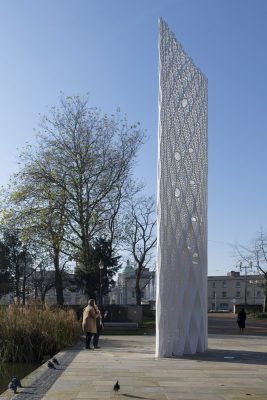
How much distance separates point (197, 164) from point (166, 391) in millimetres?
9365

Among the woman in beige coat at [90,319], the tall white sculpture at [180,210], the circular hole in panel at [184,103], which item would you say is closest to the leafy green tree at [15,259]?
the woman in beige coat at [90,319]

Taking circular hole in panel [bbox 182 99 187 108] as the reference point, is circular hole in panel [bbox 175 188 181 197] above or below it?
below

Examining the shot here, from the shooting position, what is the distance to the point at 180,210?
1631cm

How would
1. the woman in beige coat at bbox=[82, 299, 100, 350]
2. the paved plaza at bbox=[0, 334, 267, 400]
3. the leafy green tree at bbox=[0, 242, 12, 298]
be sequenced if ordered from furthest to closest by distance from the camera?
the leafy green tree at bbox=[0, 242, 12, 298], the woman in beige coat at bbox=[82, 299, 100, 350], the paved plaza at bbox=[0, 334, 267, 400]

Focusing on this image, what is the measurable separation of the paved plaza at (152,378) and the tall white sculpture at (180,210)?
103 cm

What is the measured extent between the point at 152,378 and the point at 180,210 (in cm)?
638

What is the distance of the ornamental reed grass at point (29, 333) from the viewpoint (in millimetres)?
15625

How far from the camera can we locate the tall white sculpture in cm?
1552

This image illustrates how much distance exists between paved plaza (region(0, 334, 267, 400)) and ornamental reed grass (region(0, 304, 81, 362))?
94 centimetres

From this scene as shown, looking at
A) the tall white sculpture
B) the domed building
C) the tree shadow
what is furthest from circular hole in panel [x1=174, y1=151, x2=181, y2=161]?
the domed building

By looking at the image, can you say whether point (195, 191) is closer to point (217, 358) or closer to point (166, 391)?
point (217, 358)

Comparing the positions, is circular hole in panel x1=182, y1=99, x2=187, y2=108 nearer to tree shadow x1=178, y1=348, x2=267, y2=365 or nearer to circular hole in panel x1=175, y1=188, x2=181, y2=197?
circular hole in panel x1=175, y1=188, x2=181, y2=197

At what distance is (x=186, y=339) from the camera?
53.4 ft

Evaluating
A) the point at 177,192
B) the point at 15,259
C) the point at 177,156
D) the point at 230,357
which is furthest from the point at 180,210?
the point at 15,259
